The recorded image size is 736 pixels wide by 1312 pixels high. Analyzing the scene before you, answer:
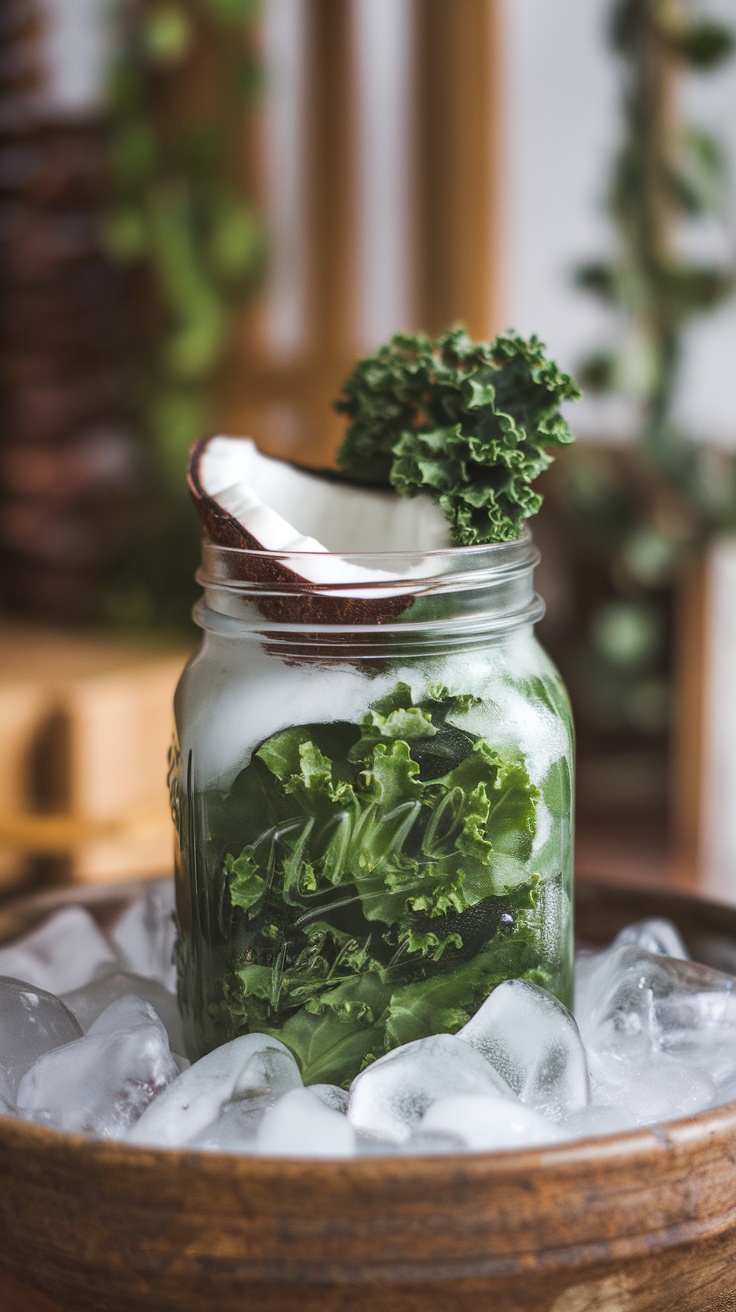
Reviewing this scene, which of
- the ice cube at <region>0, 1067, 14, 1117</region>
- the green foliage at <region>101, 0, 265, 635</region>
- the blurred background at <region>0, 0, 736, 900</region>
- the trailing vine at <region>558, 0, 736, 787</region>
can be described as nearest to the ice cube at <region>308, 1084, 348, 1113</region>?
the ice cube at <region>0, 1067, 14, 1117</region>

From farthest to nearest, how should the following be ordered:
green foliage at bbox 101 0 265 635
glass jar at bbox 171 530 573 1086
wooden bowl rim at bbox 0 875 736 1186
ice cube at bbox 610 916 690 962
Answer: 1. green foliage at bbox 101 0 265 635
2. ice cube at bbox 610 916 690 962
3. glass jar at bbox 171 530 573 1086
4. wooden bowl rim at bbox 0 875 736 1186

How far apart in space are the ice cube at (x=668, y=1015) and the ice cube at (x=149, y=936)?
0.20 metres

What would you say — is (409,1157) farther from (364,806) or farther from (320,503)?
(320,503)

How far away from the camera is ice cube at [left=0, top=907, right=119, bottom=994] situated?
2.07 feet

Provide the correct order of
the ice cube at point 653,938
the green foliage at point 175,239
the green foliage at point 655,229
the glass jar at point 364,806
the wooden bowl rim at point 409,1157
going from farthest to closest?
1. the green foliage at point 175,239
2. the green foliage at point 655,229
3. the ice cube at point 653,938
4. the glass jar at point 364,806
5. the wooden bowl rim at point 409,1157

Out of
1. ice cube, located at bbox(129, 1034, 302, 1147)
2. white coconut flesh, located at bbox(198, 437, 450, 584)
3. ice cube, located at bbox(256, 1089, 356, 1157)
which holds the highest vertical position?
white coconut flesh, located at bbox(198, 437, 450, 584)

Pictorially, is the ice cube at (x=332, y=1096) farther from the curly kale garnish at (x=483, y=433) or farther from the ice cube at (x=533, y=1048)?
the curly kale garnish at (x=483, y=433)

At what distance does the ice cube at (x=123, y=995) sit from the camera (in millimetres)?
573

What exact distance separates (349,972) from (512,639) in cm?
14

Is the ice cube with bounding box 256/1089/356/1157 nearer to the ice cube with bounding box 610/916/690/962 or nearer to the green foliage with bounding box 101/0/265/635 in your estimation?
the ice cube with bounding box 610/916/690/962

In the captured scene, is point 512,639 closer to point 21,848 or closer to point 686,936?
point 686,936

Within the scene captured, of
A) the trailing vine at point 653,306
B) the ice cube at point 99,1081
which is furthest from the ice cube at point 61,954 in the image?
the trailing vine at point 653,306

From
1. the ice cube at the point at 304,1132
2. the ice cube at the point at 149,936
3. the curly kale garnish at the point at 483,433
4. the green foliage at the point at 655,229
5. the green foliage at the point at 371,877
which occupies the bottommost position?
the ice cube at the point at 149,936

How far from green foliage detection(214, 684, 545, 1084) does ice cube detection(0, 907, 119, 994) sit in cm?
15
